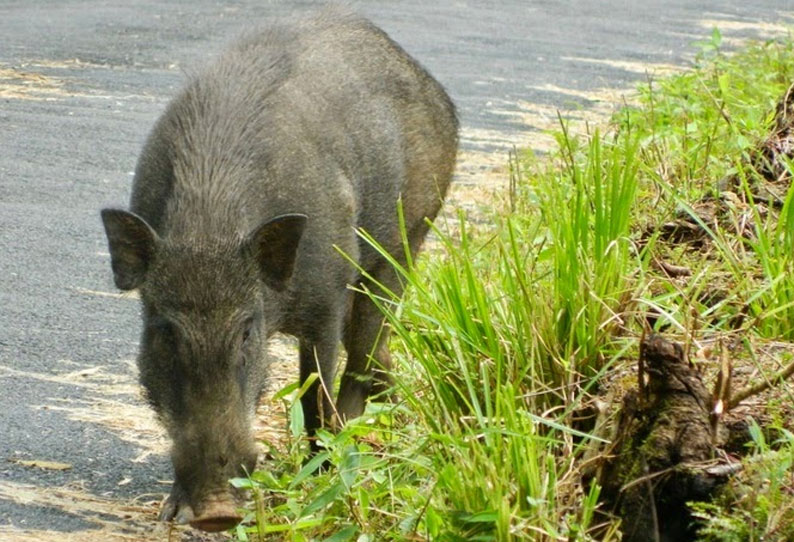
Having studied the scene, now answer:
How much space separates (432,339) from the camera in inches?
193

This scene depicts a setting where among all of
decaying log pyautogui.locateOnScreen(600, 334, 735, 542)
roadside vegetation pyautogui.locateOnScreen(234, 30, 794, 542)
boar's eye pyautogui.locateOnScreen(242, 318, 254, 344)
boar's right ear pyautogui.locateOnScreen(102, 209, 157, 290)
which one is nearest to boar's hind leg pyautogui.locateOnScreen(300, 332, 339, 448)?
roadside vegetation pyautogui.locateOnScreen(234, 30, 794, 542)

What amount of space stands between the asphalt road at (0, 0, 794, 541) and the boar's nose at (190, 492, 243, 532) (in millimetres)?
442

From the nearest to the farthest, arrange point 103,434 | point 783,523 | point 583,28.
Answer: point 783,523, point 103,434, point 583,28

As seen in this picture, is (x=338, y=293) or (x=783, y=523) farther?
(x=338, y=293)

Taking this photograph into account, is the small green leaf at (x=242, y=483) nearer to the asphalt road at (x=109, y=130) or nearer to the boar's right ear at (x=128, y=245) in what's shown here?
the asphalt road at (x=109, y=130)

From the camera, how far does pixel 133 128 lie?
10578mm

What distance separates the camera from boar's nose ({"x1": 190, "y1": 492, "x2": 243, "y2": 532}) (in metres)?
4.55

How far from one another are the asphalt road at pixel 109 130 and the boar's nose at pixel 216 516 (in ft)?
1.45

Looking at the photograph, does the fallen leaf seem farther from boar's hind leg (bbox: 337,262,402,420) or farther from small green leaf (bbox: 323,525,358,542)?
small green leaf (bbox: 323,525,358,542)

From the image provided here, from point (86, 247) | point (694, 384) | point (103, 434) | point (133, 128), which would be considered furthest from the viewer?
point (133, 128)

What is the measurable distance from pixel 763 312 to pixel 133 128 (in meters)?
6.59

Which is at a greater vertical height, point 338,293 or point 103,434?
point 338,293

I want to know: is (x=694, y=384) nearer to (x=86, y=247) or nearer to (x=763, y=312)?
(x=763, y=312)

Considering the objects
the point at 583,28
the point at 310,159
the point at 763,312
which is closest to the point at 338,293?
the point at 310,159
